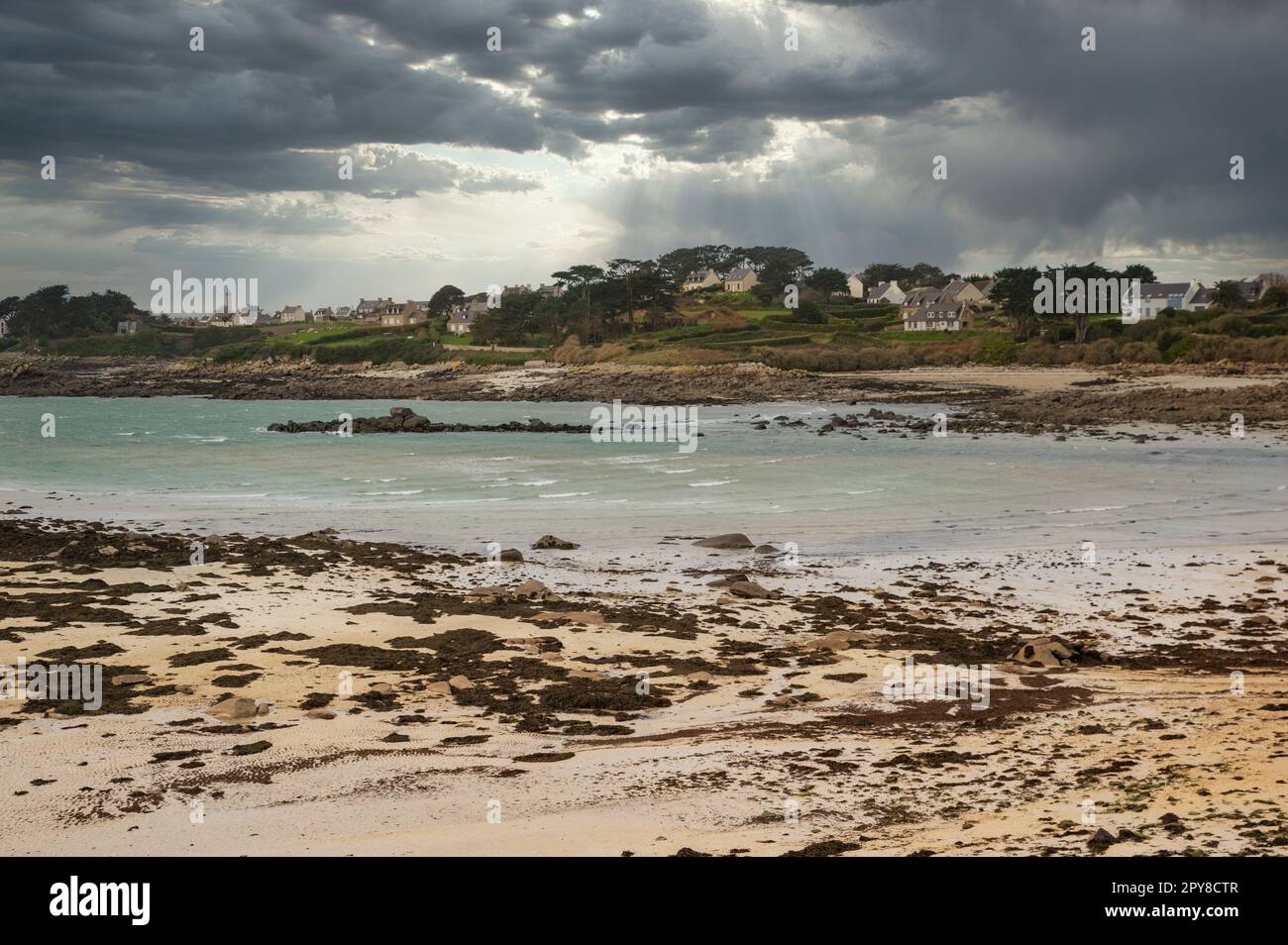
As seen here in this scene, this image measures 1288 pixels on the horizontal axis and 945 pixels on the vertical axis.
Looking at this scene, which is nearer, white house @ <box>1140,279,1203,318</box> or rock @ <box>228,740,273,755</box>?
rock @ <box>228,740,273,755</box>

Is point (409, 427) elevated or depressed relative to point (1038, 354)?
depressed

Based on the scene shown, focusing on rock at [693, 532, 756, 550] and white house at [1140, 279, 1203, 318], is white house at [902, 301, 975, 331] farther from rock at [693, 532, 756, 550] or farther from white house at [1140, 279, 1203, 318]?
rock at [693, 532, 756, 550]

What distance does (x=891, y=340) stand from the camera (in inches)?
3841

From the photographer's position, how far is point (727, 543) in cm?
1988

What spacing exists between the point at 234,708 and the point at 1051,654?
851cm

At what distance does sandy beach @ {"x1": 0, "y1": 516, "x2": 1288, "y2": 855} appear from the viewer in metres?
7.02

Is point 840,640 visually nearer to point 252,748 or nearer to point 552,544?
point 252,748

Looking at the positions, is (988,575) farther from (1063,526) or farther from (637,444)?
(637,444)

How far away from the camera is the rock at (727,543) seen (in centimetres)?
1977

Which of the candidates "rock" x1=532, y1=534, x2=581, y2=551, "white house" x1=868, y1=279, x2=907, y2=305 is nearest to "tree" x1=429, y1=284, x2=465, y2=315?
"white house" x1=868, y1=279, x2=907, y2=305

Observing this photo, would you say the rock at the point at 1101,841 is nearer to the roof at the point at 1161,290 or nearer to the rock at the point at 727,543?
the rock at the point at 727,543

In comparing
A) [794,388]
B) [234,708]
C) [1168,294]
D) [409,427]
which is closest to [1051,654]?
[234,708]

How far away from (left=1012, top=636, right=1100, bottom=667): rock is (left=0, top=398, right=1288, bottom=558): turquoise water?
746 cm

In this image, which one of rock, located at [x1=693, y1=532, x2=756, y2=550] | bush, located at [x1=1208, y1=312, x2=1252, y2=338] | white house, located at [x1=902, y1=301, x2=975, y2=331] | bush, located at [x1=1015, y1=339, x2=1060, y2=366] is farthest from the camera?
white house, located at [x1=902, y1=301, x2=975, y2=331]
